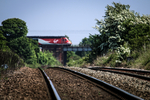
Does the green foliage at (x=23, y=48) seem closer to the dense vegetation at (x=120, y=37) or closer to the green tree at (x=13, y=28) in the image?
the green tree at (x=13, y=28)

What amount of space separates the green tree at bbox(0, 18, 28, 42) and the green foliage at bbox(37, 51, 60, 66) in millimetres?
12478

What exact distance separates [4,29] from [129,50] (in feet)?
151

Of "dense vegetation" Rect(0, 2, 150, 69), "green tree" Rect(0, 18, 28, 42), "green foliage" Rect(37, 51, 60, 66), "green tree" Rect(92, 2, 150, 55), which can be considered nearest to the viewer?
"dense vegetation" Rect(0, 2, 150, 69)

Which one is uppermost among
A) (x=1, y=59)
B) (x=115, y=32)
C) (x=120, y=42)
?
(x=115, y=32)

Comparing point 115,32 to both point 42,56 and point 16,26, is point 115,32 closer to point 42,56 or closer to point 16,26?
point 16,26

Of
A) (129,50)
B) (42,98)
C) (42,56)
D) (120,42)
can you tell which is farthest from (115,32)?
(42,56)

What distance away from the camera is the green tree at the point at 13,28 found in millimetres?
52534

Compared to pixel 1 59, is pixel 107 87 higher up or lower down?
lower down

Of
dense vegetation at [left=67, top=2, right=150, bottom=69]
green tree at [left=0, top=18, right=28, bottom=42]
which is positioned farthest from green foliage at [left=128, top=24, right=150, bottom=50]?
green tree at [left=0, top=18, right=28, bottom=42]

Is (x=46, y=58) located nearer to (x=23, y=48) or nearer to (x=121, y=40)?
(x=23, y=48)

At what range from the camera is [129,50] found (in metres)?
16.8

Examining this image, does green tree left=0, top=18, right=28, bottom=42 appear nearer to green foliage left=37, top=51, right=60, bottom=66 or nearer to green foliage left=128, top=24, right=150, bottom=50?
green foliage left=37, top=51, right=60, bottom=66

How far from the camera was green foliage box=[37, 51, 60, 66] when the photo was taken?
65.8m

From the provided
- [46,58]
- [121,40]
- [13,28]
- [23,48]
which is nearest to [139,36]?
[121,40]
